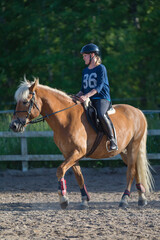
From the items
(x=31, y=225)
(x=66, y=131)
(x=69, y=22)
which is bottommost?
(x=31, y=225)

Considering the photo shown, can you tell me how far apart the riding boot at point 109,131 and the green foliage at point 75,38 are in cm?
1005

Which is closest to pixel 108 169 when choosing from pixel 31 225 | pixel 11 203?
pixel 11 203

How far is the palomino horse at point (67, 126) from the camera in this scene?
6.09m

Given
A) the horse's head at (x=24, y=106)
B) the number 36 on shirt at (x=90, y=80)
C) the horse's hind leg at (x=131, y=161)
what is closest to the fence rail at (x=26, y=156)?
the horse's hind leg at (x=131, y=161)

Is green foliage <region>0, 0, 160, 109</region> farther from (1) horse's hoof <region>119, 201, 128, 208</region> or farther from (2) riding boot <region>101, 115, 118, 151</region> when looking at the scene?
(1) horse's hoof <region>119, 201, 128, 208</region>

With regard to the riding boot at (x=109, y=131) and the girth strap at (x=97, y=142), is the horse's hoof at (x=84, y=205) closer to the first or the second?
the girth strap at (x=97, y=142)

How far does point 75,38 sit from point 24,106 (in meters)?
12.9

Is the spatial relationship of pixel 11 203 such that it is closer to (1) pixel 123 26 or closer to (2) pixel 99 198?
(2) pixel 99 198

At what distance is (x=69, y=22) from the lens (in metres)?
18.4

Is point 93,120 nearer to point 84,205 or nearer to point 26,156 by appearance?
point 84,205

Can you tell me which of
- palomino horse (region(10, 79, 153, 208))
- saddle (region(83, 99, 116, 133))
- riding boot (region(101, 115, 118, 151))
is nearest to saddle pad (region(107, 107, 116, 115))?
palomino horse (region(10, 79, 153, 208))

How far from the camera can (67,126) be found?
631cm

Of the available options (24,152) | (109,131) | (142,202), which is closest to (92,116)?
(109,131)

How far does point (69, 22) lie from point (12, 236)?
48.7 ft
